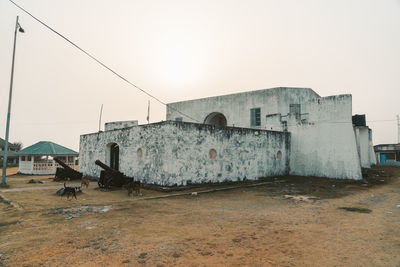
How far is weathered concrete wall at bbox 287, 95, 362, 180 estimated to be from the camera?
13.2m

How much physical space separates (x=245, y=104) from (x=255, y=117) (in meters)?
1.51

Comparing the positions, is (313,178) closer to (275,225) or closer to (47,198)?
(275,225)

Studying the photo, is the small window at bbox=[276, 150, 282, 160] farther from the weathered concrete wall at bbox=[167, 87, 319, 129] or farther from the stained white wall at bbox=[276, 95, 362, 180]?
the weathered concrete wall at bbox=[167, 87, 319, 129]

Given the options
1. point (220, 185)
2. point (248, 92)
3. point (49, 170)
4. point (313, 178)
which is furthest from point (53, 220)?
point (49, 170)

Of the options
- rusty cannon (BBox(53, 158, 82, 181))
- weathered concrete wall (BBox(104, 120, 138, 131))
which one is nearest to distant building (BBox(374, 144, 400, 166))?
weathered concrete wall (BBox(104, 120, 138, 131))

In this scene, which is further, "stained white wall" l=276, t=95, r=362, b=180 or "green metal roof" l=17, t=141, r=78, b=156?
"green metal roof" l=17, t=141, r=78, b=156

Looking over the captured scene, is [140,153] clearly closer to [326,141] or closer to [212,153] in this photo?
[212,153]

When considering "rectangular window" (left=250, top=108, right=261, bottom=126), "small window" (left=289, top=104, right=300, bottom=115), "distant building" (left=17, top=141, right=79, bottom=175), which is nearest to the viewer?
"small window" (left=289, top=104, right=300, bottom=115)

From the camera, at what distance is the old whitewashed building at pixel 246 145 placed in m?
10.1

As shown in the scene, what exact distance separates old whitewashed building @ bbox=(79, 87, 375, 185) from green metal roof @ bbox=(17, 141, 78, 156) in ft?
21.2

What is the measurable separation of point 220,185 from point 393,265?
813cm

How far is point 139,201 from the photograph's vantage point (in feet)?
24.9

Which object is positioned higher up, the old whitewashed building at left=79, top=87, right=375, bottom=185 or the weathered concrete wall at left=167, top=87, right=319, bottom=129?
the weathered concrete wall at left=167, top=87, right=319, bottom=129

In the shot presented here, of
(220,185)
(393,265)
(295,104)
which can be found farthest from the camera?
(295,104)
